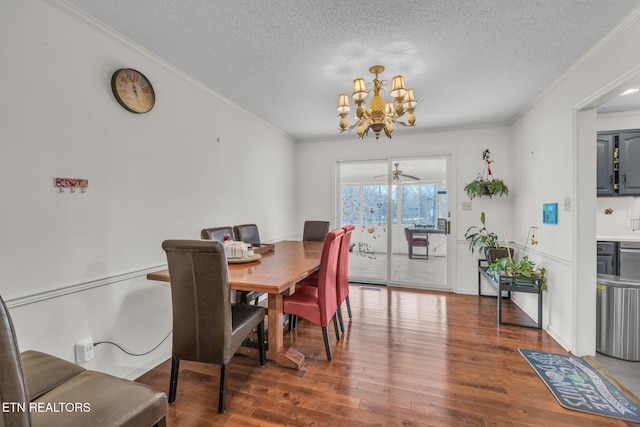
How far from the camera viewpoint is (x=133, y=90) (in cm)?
205

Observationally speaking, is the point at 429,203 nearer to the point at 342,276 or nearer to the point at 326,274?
the point at 342,276

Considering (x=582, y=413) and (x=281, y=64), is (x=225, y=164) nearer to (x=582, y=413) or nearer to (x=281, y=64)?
(x=281, y=64)

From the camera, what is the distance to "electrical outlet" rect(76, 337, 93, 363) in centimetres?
169

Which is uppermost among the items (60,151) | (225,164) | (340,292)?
(225,164)

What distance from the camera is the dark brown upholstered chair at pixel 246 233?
3014mm

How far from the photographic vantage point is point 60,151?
1639mm

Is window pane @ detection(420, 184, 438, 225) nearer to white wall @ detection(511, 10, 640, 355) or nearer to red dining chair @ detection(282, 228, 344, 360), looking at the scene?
white wall @ detection(511, 10, 640, 355)

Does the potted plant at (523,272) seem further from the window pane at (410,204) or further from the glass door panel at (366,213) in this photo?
the glass door panel at (366,213)

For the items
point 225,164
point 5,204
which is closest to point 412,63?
point 225,164

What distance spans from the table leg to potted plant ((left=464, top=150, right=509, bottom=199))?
3.11 metres

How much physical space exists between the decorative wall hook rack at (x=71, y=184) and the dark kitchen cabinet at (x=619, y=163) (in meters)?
5.01

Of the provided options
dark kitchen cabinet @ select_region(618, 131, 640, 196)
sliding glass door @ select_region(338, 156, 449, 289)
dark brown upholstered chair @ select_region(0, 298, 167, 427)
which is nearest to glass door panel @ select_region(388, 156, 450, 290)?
sliding glass door @ select_region(338, 156, 449, 289)

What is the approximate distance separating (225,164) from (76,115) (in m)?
1.44

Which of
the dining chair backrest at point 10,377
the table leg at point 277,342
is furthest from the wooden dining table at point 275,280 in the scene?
the dining chair backrest at point 10,377
